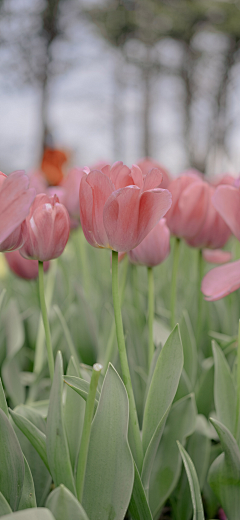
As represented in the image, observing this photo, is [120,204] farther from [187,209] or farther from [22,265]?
[22,265]

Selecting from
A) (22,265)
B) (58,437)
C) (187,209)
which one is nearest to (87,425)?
(58,437)

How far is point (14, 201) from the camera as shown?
274mm

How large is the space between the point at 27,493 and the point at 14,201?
0.26 metres

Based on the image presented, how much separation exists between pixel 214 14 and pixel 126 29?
1.58 m

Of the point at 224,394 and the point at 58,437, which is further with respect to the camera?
the point at 224,394

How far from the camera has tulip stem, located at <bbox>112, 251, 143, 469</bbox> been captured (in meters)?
0.33

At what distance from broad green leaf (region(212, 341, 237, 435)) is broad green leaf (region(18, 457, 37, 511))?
0.21 meters

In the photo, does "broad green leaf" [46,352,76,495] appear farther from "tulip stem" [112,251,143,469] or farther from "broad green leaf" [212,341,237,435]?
"broad green leaf" [212,341,237,435]

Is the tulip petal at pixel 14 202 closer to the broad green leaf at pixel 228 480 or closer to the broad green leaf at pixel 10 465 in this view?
the broad green leaf at pixel 10 465

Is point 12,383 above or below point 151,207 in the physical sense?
below

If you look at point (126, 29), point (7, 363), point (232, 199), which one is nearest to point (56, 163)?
point (7, 363)

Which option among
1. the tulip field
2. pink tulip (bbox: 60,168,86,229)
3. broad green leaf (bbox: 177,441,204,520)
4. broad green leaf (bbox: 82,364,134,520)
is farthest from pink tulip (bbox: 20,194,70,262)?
pink tulip (bbox: 60,168,86,229)

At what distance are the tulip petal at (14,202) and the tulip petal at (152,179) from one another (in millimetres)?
98

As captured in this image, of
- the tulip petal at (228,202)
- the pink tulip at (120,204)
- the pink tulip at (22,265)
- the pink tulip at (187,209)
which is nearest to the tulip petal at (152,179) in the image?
the pink tulip at (120,204)
